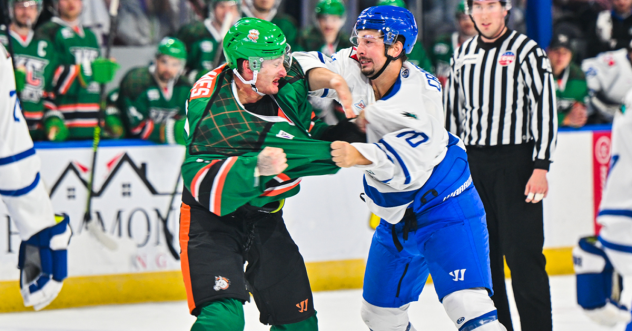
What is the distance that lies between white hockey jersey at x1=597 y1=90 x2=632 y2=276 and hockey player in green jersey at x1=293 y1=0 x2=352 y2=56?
375 cm

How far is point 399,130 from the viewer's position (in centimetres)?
Answer: 253

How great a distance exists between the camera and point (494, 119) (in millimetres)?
3449

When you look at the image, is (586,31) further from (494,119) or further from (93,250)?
(93,250)

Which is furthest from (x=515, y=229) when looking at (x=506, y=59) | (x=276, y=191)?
(x=276, y=191)

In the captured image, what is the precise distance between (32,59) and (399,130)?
3.24 meters

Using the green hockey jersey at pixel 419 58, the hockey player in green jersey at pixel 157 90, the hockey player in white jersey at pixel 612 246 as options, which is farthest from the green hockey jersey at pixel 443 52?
the hockey player in white jersey at pixel 612 246

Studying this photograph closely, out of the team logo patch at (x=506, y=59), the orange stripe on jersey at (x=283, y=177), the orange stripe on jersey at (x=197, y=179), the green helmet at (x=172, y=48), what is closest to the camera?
the orange stripe on jersey at (x=197, y=179)

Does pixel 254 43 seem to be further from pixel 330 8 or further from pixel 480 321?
pixel 330 8

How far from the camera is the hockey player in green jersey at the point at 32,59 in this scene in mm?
4793

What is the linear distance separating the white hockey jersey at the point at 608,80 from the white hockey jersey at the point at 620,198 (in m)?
4.19

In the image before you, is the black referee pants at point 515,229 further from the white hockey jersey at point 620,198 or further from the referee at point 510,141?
the white hockey jersey at point 620,198

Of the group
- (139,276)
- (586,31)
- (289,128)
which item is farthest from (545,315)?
(586,31)

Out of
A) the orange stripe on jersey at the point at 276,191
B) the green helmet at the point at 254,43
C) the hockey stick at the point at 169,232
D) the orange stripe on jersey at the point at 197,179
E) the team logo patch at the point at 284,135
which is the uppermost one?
the green helmet at the point at 254,43

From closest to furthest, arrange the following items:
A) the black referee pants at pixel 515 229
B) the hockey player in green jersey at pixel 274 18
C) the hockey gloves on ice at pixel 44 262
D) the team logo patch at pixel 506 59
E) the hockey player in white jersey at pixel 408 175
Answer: the hockey player in white jersey at pixel 408 175 → the hockey gloves on ice at pixel 44 262 → the black referee pants at pixel 515 229 → the team logo patch at pixel 506 59 → the hockey player in green jersey at pixel 274 18
